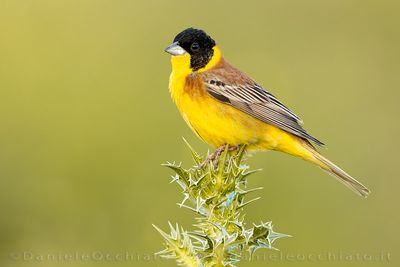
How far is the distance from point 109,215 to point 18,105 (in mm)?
1512

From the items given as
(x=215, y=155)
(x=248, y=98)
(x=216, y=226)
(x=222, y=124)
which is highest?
(x=248, y=98)

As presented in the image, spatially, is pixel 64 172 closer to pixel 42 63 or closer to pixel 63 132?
pixel 63 132

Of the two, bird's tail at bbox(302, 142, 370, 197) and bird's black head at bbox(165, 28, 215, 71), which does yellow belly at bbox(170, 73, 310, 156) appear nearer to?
bird's tail at bbox(302, 142, 370, 197)

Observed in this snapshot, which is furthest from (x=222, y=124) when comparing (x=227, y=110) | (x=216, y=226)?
(x=216, y=226)

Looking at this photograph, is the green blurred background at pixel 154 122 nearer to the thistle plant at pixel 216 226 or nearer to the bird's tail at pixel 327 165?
the bird's tail at pixel 327 165

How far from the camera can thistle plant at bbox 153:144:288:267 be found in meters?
2.00

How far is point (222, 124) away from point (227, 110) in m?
0.22

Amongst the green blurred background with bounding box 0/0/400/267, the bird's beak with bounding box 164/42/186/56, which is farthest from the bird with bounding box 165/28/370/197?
the green blurred background with bounding box 0/0/400/267

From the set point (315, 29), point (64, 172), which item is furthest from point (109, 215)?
point (315, 29)

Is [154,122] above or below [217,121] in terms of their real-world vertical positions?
above

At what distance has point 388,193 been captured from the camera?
221 inches

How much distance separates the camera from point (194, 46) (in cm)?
508

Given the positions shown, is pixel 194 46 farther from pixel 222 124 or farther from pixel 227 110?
pixel 222 124

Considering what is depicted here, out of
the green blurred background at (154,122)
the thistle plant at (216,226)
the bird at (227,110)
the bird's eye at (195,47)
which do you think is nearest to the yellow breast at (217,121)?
the bird at (227,110)
